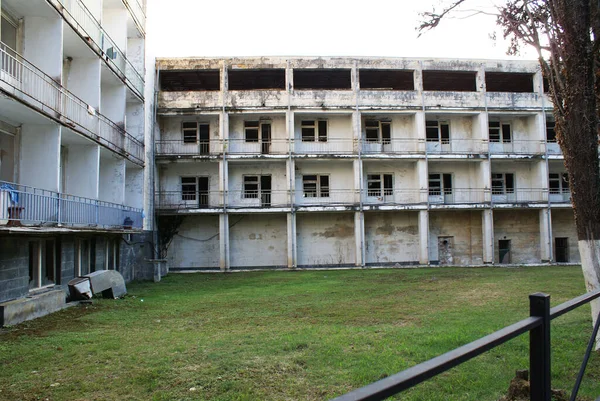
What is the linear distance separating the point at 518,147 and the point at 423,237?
8.82 m

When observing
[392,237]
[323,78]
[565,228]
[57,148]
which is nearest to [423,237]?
[392,237]

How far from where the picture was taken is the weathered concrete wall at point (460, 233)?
27266mm

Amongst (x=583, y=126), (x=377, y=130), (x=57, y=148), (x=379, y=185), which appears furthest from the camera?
(x=377, y=130)

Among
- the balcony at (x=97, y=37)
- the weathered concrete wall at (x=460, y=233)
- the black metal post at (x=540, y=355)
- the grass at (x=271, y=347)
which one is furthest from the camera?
the weathered concrete wall at (x=460, y=233)

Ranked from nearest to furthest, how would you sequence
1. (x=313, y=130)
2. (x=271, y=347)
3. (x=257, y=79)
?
1. (x=271, y=347)
2. (x=313, y=130)
3. (x=257, y=79)

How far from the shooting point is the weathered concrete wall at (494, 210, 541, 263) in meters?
27.6

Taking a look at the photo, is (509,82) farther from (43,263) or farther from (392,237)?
(43,263)

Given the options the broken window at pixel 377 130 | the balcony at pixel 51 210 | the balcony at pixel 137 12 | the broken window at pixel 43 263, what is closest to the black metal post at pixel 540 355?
the balcony at pixel 51 210

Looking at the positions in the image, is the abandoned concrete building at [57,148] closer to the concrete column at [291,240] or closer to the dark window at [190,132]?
the dark window at [190,132]

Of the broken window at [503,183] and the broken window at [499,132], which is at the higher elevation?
the broken window at [499,132]

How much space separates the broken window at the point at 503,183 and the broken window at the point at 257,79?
14641 millimetres

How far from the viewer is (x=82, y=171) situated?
16.4m

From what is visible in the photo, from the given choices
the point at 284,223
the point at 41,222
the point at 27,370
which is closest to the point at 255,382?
the point at 27,370

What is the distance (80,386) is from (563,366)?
6011mm
